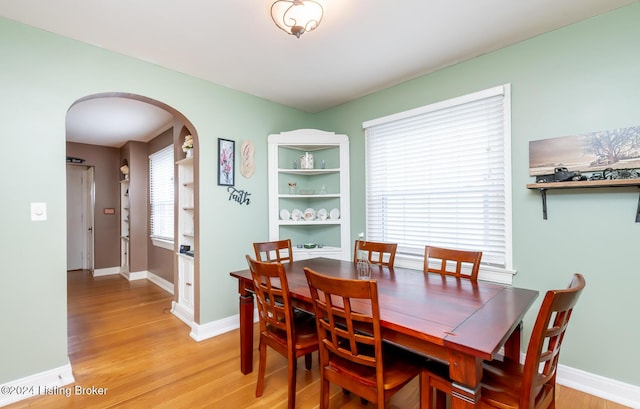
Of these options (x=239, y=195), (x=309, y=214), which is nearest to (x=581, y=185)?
(x=309, y=214)

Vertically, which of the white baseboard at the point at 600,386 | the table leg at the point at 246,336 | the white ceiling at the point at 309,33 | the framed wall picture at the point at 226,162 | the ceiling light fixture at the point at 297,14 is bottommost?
the white baseboard at the point at 600,386

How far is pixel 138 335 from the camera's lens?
2.95m

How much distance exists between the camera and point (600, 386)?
1.98m

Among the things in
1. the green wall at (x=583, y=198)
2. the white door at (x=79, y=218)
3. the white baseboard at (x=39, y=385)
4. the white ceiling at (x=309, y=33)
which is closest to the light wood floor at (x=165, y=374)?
the white baseboard at (x=39, y=385)

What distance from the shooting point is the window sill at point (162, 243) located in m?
4.56

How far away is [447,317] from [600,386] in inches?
63.9

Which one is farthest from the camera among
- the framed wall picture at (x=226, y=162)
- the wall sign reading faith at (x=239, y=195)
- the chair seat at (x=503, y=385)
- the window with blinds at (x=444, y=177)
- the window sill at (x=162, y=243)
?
the window sill at (x=162, y=243)

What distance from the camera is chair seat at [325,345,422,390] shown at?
141cm

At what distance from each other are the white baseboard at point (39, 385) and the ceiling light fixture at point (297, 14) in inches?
114

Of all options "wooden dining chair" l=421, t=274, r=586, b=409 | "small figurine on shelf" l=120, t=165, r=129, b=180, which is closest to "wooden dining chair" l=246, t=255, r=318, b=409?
"wooden dining chair" l=421, t=274, r=586, b=409

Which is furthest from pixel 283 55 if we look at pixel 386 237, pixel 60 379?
pixel 60 379

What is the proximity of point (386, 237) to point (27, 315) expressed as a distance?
10.2ft

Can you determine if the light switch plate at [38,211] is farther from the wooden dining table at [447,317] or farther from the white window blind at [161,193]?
the white window blind at [161,193]

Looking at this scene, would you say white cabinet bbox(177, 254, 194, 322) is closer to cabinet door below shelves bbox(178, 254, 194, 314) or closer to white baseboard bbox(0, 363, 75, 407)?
cabinet door below shelves bbox(178, 254, 194, 314)
